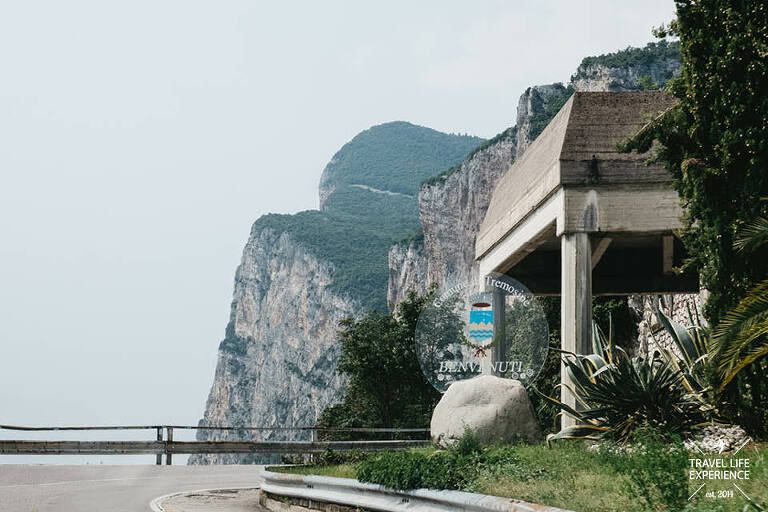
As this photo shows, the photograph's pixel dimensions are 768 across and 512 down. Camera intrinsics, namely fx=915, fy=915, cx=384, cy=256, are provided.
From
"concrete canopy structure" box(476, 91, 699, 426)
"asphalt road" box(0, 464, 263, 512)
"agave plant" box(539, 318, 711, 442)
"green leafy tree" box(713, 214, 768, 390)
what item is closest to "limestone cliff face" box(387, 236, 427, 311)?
"asphalt road" box(0, 464, 263, 512)

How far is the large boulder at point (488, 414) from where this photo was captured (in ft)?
48.3

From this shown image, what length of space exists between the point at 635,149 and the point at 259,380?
531ft

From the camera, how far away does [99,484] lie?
1919 cm

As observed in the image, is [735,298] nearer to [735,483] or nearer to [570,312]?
[735,483]

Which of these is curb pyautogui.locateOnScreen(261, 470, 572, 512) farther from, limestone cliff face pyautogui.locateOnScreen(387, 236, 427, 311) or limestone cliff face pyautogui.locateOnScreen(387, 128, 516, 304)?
limestone cliff face pyautogui.locateOnScreen(387, 236, 427, 311)

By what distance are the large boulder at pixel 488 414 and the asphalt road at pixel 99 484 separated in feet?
16.7

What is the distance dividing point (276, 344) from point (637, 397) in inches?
6339

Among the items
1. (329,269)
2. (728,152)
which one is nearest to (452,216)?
(329,269)

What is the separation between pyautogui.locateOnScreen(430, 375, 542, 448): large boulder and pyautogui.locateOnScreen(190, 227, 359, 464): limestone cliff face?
125 m

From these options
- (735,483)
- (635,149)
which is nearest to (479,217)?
(635,149)

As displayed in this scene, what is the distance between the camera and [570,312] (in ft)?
52.5

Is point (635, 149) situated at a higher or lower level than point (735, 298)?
higher

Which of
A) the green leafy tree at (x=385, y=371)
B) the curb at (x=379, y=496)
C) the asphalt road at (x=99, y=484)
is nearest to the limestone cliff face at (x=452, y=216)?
the green leafy tree at (x=385, y=371)

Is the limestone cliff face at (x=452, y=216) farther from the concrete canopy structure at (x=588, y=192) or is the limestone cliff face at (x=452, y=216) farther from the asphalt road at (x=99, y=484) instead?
the concrete canopy structure at (x=588, y=192)
